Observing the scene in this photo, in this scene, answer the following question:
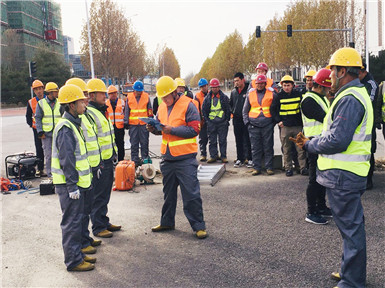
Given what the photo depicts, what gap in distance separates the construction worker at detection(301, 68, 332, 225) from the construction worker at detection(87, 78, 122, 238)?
2.93 metres

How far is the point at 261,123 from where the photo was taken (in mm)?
9188

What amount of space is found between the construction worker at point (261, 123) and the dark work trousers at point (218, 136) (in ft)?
4.73

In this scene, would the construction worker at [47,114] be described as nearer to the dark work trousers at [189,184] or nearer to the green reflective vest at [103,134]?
the green reflective vest at [103,134]

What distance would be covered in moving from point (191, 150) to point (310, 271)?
2.24 meters

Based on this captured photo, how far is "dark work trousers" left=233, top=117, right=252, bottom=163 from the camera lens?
34.3 feet

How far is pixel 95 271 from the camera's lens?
4.60m

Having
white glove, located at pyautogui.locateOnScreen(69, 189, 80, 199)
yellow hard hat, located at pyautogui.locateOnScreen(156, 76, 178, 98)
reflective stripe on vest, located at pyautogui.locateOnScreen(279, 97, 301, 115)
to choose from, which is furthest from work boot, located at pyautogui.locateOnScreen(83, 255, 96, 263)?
reflective stripe on vest, located at pyautogui.locateOnScreen(279, 97, 301, 115)

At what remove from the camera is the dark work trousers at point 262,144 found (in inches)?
363

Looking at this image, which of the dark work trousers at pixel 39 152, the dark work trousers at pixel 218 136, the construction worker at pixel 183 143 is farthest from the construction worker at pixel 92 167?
the dark work trousers at pixel 218 136

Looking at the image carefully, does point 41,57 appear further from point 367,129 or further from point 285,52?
point 367,129

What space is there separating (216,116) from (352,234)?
7300 millimetres

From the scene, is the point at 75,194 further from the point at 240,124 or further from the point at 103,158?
the point at 240,124

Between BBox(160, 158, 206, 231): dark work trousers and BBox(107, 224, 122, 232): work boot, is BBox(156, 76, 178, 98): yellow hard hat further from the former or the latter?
BBox(107, 224, 122, 232): work boot

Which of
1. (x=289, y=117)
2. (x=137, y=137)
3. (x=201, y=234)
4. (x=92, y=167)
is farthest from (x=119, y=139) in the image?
(x=201, y=234)
